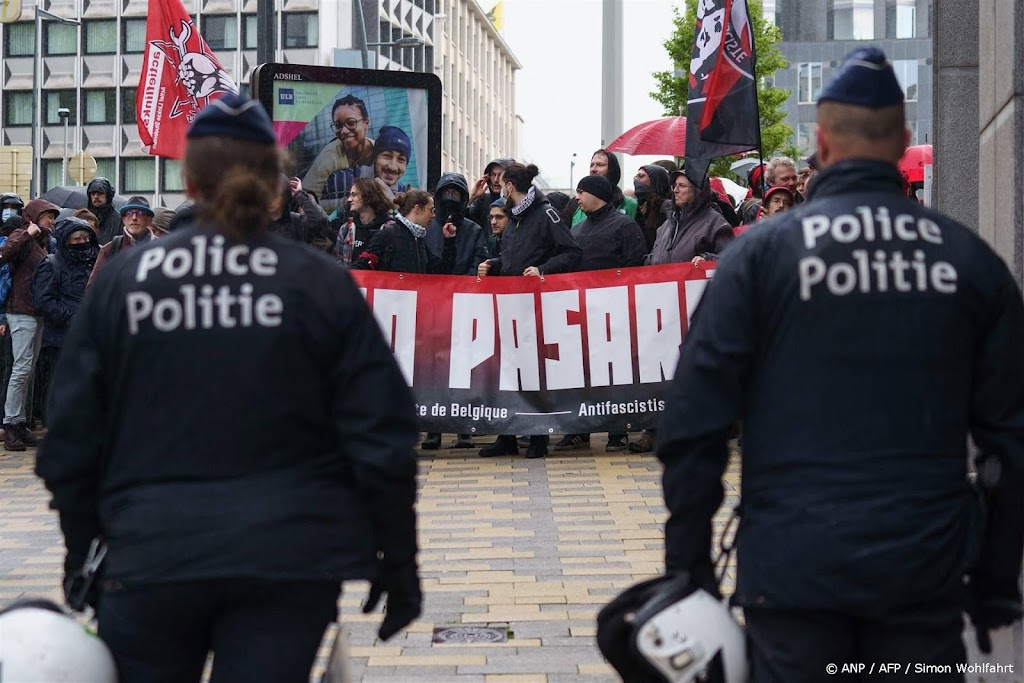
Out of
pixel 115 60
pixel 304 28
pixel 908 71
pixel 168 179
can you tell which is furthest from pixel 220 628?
pixel 115 60

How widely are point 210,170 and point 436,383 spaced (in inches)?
317

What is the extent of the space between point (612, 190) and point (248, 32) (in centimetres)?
6731

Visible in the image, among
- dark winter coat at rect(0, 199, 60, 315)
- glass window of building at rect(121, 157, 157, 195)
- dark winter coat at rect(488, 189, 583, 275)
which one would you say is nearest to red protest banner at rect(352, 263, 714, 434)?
dark winter coat at rect(488, 189, 583, 275)

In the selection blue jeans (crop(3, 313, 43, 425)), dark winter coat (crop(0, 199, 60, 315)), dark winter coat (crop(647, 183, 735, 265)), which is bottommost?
blue jeans (crop(3, 313, 43, 425))

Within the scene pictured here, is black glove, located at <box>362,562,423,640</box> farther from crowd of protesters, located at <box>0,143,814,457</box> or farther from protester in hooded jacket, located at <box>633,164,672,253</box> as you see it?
protester in hooded jacket, located at <box>633,164,672,253</box>

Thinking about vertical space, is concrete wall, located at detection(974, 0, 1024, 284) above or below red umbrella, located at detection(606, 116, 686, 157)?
below

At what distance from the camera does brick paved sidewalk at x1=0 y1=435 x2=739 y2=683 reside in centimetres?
566

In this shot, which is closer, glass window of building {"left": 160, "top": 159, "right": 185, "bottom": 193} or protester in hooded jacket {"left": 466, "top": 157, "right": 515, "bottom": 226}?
protester in hooded jacket {"left": 466, "top": 157, "right": 515, "bottom": 226}

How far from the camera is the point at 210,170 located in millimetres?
3285

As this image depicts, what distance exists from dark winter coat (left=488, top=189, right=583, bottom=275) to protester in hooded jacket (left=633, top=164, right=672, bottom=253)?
133 cm

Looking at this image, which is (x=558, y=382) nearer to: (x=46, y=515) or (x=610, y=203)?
(x=610, y=203)

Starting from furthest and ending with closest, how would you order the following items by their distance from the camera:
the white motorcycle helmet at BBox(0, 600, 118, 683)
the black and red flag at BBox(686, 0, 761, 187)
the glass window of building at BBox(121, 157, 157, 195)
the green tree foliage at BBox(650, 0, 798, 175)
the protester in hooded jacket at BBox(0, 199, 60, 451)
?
1. the glass window of building at BBox(121, 157, 157, 195)
2. the green tree foliage at BBox(650, 0, 798, 175)
3. the protester in hooded jacket at BBox(0, 199, 60, 451)
4. the black and red flag at BBox(686, 0, 761, 187)
5. the white motorcycle helmet at BBox(0, 600, 118, 683)

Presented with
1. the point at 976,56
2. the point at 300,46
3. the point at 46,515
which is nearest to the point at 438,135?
the point at 46,515

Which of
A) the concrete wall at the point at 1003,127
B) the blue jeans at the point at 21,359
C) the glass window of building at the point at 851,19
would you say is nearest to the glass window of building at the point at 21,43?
the glass window of building at the point at 851,19
